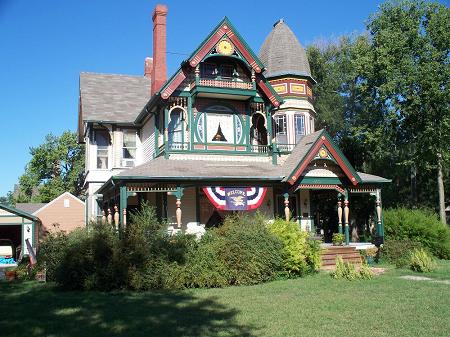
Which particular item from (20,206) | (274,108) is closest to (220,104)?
(274,108)

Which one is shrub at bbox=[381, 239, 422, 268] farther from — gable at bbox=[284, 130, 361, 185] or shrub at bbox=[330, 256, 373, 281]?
shrub at bbox=[330, 256, 373, 281]

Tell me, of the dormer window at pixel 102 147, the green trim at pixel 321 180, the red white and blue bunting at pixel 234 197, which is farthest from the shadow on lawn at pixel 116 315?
the dormer window at pixel 102 147

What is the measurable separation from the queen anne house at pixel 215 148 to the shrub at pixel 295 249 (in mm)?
4657

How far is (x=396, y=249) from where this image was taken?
2084 cm

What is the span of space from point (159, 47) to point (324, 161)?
39.8 ft

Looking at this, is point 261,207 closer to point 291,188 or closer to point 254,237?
point 291,188

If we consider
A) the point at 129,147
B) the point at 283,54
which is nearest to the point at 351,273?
the point at 129,147

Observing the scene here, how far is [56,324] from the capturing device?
932 centimetres

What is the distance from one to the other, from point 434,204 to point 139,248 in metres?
45.7

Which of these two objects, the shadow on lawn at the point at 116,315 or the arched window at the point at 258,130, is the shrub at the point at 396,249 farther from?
the shadow on lawn at the point at 116,315

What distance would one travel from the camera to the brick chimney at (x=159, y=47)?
2795cm

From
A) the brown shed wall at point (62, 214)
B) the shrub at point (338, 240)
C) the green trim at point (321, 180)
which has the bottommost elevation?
the shrub at point (338, 240)

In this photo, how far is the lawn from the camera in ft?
28.3

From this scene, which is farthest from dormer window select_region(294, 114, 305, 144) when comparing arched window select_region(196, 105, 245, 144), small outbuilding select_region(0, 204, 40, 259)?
small outbuilding select_region(0, 204, 40, 259)
